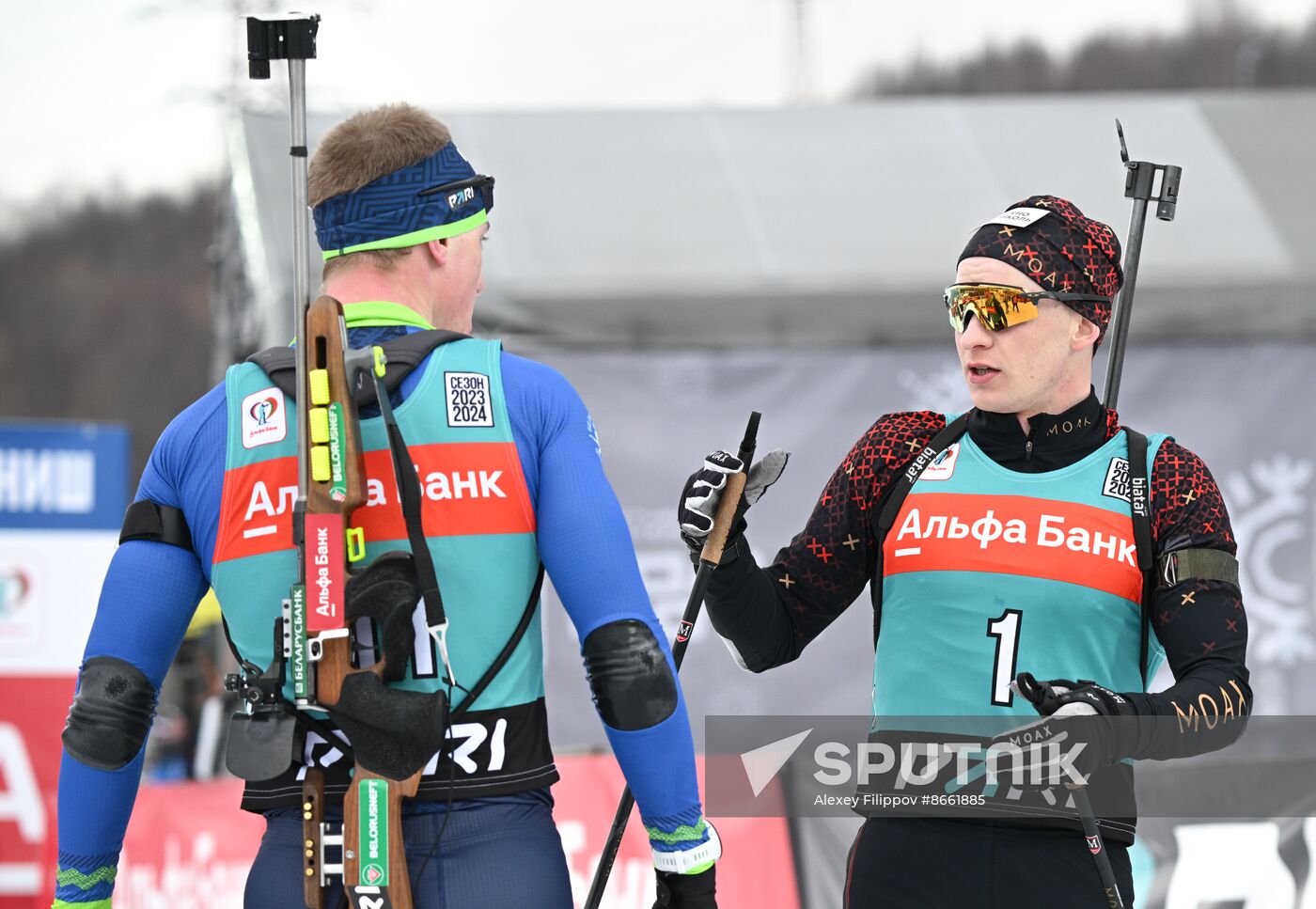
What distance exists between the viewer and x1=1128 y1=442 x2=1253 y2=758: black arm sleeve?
237 centimetres

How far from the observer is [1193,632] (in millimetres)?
2480

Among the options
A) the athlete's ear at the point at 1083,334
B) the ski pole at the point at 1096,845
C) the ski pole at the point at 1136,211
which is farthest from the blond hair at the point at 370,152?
the ski pole at the point at 1136,211

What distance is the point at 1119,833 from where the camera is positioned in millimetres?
2598

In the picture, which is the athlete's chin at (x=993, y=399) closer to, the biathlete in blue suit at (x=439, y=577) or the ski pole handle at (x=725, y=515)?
the ski pole handle at (x=725, y=515)

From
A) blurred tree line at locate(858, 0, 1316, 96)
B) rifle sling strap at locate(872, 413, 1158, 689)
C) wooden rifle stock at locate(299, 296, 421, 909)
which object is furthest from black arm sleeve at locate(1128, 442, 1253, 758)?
blurred tree line at locate(858, 0, 1316, 96)

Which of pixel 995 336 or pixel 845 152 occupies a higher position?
pixel 995 336

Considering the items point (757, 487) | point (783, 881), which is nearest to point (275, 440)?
point (757, 487)

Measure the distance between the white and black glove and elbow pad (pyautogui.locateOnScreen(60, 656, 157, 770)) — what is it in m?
0.95

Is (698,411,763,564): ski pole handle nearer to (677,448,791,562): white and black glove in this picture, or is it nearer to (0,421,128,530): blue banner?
(677,448,791,562): white and black glove

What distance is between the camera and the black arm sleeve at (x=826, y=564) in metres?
2.83

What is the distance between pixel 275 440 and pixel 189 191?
189 ft

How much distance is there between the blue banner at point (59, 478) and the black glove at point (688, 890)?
5.44 metres

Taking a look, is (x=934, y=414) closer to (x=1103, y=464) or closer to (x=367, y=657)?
(x=1103, y=464)

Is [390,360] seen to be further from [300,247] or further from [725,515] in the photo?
[725,515]
